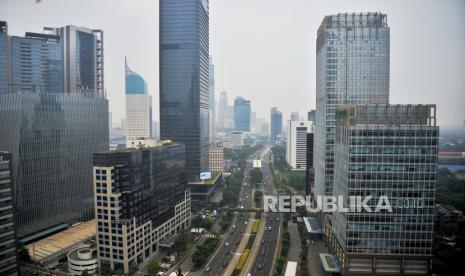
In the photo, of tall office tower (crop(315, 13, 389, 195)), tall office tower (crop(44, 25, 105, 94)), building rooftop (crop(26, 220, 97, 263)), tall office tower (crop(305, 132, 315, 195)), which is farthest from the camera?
tall office tower (crop(44, 25, 105, 94))

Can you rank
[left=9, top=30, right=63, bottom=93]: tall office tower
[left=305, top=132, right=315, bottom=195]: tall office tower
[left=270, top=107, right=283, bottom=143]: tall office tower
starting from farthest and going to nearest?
[left=270, top=107, right=283, bottom=143]: tall office tower < [left=9, top=30, right=63, bottom=93]: tall office tower < [left=305, top=132, right=315, bottom=195]: tall office tower

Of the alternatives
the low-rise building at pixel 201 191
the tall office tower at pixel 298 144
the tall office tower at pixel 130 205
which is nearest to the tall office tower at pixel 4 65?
the low-rise building at pixel 201 191

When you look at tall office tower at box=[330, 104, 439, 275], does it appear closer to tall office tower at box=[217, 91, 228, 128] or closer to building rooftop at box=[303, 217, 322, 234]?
building rooftop at box=[303, 217, 322, 234]

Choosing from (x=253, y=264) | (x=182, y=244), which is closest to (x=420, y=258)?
(x=253, y=264)

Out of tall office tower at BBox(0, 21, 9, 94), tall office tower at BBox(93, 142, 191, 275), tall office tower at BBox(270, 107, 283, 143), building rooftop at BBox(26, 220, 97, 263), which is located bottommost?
building rooftop at BBox(26, 220, 97, 263)

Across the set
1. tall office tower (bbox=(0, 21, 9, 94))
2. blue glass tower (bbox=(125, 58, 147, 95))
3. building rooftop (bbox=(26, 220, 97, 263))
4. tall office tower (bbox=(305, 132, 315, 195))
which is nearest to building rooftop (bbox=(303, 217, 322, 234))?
tall office tower (bbox=(305, 132, 315, 195))

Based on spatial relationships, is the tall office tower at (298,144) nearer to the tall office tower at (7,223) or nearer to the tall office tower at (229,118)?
the tall office tower at (7,223)

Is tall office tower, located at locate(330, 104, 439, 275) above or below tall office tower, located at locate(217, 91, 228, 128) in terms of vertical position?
below

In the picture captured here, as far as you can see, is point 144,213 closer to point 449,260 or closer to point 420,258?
point 420,258

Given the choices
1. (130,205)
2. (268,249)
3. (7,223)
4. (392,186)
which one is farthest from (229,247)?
(7,223)
